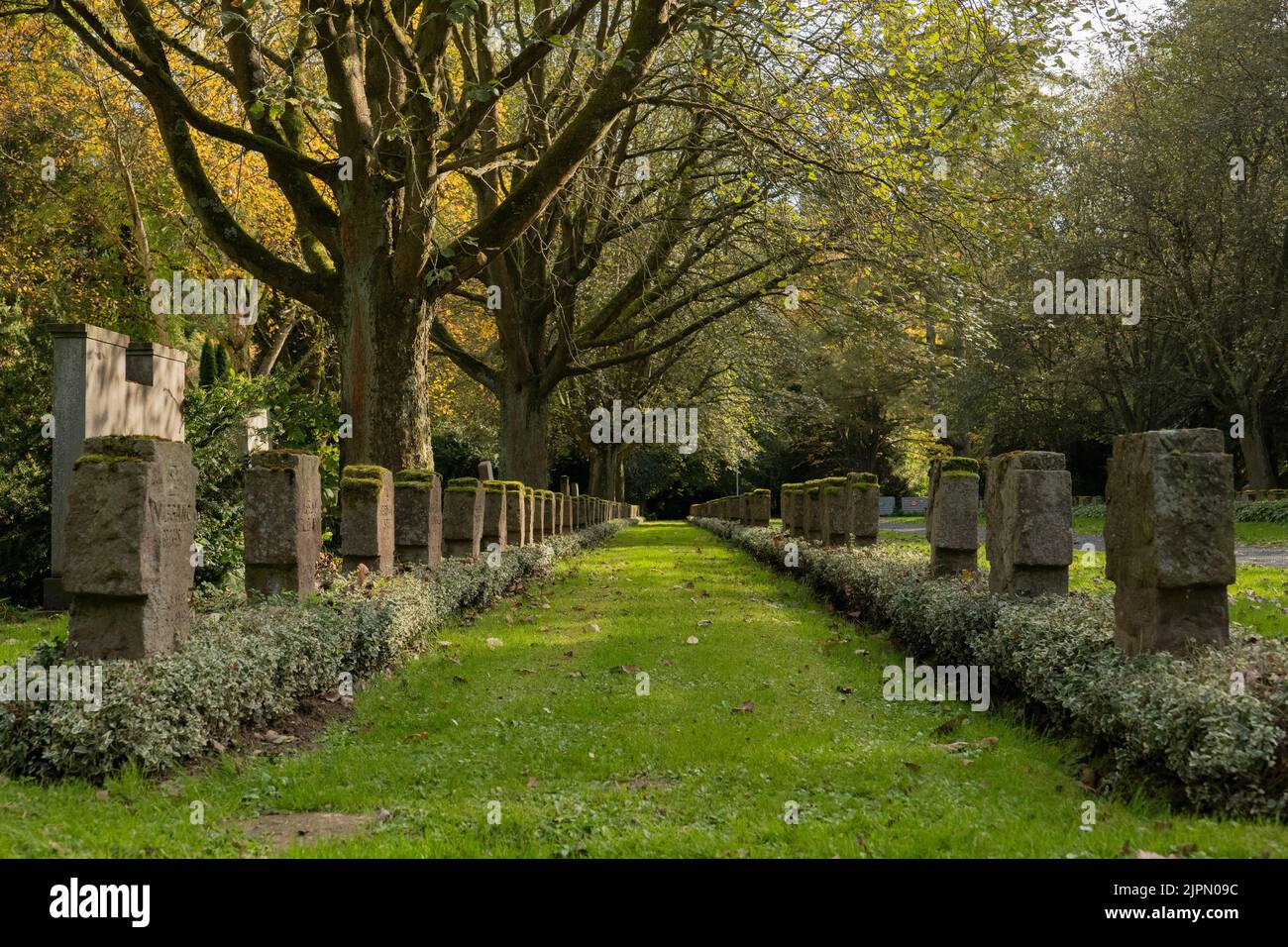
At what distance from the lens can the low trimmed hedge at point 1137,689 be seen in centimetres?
420

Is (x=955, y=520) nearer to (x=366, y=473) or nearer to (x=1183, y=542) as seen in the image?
(x=1183, y=542)

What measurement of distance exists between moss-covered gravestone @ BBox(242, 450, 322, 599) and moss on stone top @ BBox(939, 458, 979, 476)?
590 centimetres

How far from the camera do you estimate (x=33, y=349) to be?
1288 cm

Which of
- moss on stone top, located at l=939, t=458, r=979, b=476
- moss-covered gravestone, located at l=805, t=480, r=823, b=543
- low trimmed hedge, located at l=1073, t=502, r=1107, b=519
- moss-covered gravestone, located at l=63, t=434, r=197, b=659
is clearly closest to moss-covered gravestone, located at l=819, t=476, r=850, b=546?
moss-covered gravestone, located at l=805, t=480, r=823, b=543

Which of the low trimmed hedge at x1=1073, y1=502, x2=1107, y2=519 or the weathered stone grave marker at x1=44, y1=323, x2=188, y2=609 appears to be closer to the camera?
the weathered stone grave marker at x1=44, y1=323, x2=188, y2=609

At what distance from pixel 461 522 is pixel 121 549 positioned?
7634mm

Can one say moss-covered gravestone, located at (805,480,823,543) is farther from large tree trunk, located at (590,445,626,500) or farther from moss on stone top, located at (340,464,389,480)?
large tree trunk, located at (590,445,626,500)

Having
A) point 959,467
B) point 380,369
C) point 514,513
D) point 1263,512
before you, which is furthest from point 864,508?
point 1263,512

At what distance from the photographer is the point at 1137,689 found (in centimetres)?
482

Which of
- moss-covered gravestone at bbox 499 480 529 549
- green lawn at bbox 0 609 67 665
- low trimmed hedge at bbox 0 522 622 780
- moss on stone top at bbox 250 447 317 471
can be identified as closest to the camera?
low trimmed hedge at bbox 0 522 622 780

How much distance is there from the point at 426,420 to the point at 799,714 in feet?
23.7

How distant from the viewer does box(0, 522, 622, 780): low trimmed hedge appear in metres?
4.76
